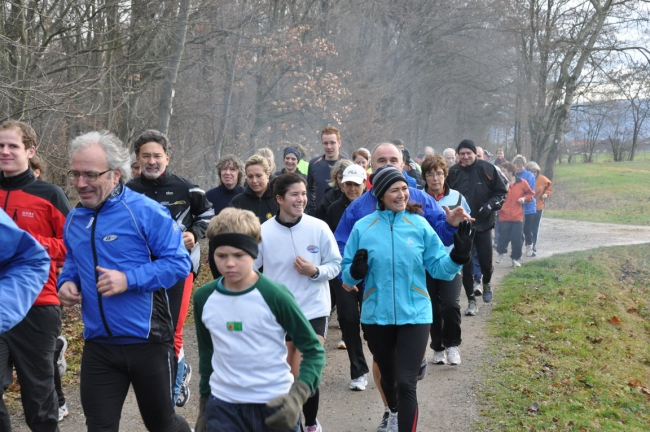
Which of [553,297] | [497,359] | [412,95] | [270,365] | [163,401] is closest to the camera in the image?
[270,365]

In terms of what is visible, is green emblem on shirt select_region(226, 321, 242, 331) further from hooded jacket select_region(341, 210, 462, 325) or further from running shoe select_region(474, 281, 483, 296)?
running shoe select_region(474, 281, 483, 296)

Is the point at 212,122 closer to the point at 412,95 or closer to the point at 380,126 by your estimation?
the point at 380,126

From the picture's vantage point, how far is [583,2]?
27.9 meters

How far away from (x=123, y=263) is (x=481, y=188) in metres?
6.30

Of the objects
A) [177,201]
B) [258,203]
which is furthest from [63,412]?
[258,203]

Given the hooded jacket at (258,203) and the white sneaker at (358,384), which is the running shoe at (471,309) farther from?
the hooded jacket at (258,203)

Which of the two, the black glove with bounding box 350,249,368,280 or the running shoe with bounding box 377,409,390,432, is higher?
the black glove with bounding box 350,249,368,280

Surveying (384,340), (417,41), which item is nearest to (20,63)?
(384,340)

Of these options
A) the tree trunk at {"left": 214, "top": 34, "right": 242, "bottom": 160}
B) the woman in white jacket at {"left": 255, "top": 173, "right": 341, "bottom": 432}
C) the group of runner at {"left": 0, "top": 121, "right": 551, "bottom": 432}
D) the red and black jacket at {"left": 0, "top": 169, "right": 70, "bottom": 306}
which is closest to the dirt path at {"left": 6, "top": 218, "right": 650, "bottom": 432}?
the group of runner at {"left": 0, "top": 121, "right": 551, "bottom": 432}

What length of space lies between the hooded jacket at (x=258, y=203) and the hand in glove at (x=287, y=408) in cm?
357

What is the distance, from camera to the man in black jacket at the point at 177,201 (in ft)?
18.0

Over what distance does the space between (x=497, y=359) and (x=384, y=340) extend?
3.26 meters

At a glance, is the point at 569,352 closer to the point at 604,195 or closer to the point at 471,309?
the point at 471,309

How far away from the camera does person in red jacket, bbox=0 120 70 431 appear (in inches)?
181
